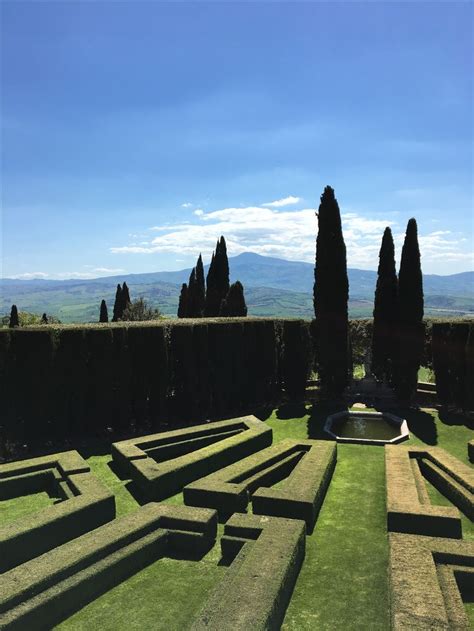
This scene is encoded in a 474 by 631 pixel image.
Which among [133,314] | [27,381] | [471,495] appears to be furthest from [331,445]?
[133,314]

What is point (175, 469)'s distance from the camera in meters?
15.8

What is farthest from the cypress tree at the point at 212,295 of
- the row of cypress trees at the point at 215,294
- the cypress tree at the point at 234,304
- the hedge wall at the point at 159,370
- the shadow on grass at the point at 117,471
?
the shadow on grass at the point at 117,471

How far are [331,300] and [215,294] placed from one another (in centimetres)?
2190

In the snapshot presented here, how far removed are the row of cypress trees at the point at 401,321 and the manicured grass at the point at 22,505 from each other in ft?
71.7

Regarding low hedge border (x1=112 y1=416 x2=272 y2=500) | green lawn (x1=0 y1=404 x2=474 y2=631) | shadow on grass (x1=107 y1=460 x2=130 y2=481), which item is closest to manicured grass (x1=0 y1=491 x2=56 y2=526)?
green lawn (x1=0 y1=404 x2=474 y2=631)

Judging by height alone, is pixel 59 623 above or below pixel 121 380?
below

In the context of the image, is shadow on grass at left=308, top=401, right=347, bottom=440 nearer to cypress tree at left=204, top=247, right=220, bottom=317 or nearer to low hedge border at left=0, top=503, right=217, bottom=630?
low hedge border at left=0, top=503, right=217, bottom=630

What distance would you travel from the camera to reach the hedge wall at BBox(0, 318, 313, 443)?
20.2 meters

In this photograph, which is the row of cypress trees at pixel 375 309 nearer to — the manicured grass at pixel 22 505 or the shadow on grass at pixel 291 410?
the shadow on grass at pixel 291 410

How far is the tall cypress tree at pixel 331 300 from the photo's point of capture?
30.5 m

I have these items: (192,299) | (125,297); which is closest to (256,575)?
(192,299)

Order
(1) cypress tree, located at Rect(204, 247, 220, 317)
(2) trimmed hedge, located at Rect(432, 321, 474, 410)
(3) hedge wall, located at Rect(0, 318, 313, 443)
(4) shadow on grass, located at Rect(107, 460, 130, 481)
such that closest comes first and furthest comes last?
(4) shadow on grass, located at Rect(107, 460, 130, 481) < (3) hedge wall, located at Rect(0, 318, 313, 443) < (2) trimmed hedge, located at Rect(432, 321, 474, 410) < (1) cypress tree, located at Rect(204, 247, 220, 317)

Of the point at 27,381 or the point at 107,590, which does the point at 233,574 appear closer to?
the point at 107,590

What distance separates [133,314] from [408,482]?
47496 mm
